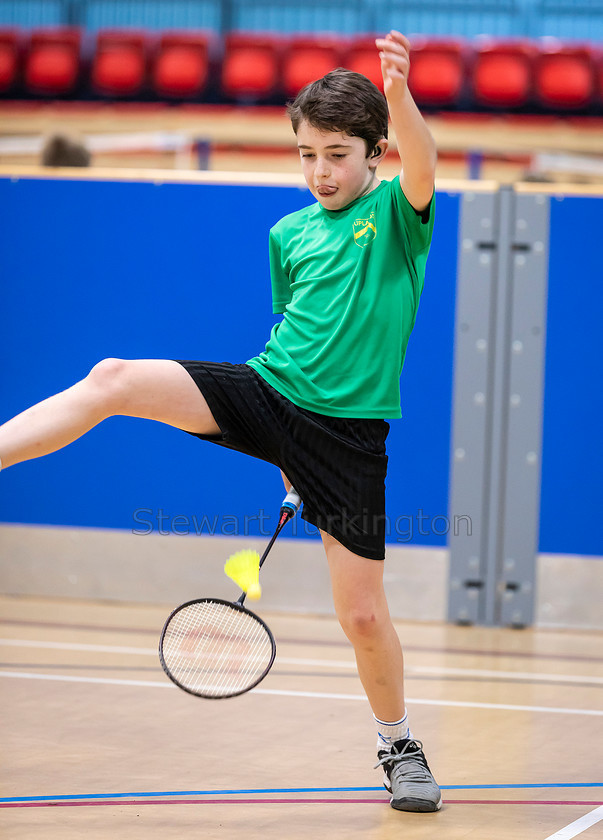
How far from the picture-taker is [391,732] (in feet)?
9.18

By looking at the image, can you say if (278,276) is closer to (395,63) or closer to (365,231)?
(365,231)

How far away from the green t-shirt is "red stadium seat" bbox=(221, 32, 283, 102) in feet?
29.1

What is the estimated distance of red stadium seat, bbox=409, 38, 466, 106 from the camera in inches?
425

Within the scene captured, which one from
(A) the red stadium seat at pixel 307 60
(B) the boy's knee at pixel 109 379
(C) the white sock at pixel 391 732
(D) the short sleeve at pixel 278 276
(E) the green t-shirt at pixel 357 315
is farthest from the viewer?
(A) the red stadium seat at pixel 307 60

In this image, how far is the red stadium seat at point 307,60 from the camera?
433 inches

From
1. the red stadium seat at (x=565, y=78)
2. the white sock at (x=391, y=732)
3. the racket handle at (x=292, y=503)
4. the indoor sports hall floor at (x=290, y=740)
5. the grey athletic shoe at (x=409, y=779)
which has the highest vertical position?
the red stadium seat at (x=565, y=78)

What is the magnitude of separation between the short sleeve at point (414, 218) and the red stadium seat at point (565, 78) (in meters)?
8.81

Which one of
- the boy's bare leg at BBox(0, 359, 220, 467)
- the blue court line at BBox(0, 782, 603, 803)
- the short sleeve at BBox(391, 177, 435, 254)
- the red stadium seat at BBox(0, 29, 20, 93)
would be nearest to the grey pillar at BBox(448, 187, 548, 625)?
the blue court line at BBox(0, 782, 603, 803)

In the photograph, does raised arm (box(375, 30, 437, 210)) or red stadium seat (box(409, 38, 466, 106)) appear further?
red stadium seat (box(409, 38, 466, 106))

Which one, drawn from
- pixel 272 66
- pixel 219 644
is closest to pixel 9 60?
pixel 272 66

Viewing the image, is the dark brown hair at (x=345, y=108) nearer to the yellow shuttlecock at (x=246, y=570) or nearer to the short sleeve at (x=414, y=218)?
the short sleeve at (x=414, y=218)

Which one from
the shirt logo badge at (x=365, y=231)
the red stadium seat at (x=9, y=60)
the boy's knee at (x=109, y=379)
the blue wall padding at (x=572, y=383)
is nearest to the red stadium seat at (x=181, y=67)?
the red stadium seat at (x=9, y=60)

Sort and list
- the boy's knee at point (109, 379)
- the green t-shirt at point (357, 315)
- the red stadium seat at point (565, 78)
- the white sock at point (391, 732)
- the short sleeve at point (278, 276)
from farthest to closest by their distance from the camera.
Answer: the red stadium seat at point (565, 78) → the short sleeve at point (278, 276) → the white sock at point (391, 732) → the green t-shirt at point (357, 315) → the boy's knee at point (109, 379)

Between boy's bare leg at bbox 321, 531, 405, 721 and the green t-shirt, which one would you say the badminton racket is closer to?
boy's bare leg at bbox 321, 531, 405, 721
